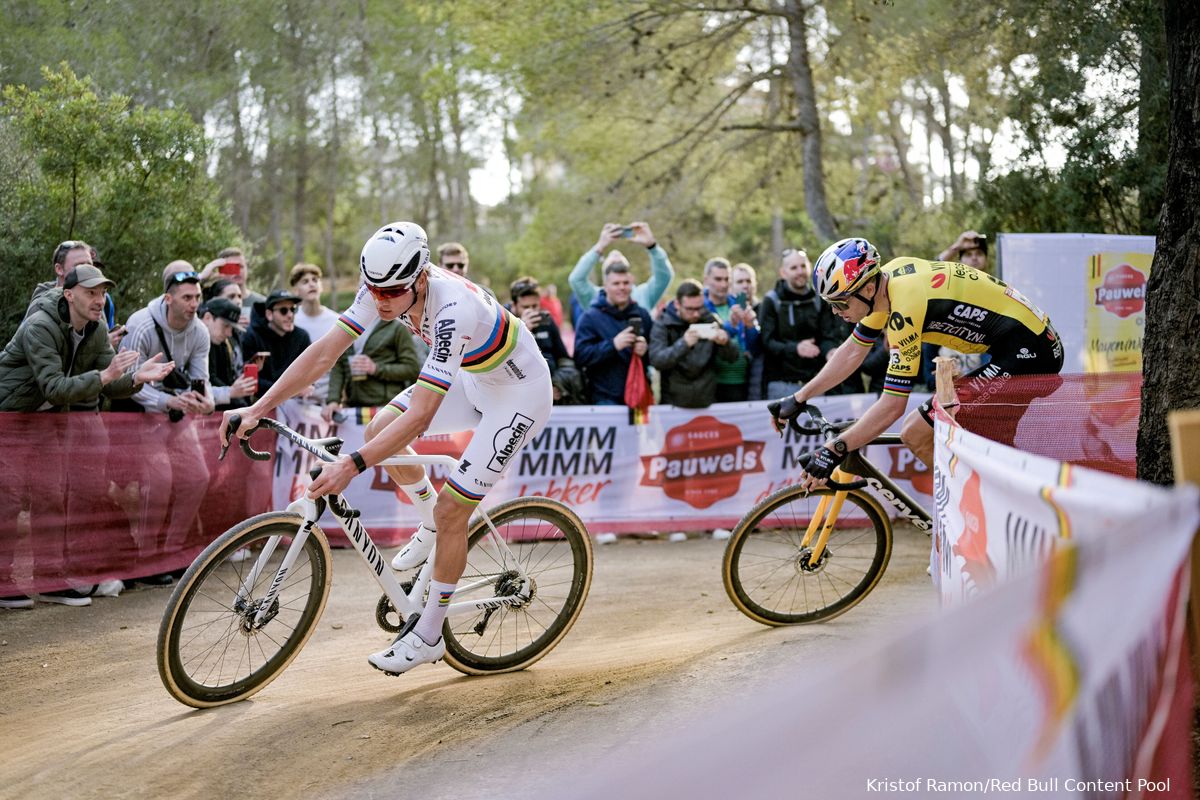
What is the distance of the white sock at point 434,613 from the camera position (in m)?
5.59

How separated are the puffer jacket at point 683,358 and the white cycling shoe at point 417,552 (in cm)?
473

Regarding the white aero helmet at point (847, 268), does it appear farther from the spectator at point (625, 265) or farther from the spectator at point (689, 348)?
the spectator at point (625, 265)

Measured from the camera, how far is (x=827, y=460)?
6434 mm

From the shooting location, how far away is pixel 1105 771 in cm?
235

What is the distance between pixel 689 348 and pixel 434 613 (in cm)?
531

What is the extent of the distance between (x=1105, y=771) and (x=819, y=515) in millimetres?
4523

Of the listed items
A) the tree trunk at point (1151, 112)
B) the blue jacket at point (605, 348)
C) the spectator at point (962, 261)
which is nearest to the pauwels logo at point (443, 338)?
the blue jacket at point (605, 348)

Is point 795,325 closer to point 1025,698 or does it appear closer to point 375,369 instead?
point 375,369

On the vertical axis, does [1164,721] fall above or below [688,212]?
below

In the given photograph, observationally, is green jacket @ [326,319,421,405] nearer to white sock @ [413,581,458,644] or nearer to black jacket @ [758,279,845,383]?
black jacket @ [758,279,845,383]

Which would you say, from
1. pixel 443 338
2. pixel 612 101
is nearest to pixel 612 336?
pixel 443 338

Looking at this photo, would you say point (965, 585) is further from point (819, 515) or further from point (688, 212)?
point (688, 212)

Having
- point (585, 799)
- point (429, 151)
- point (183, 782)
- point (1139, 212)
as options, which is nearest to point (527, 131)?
point (429, 151)

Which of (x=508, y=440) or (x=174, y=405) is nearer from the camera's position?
(x=508, y=440)
